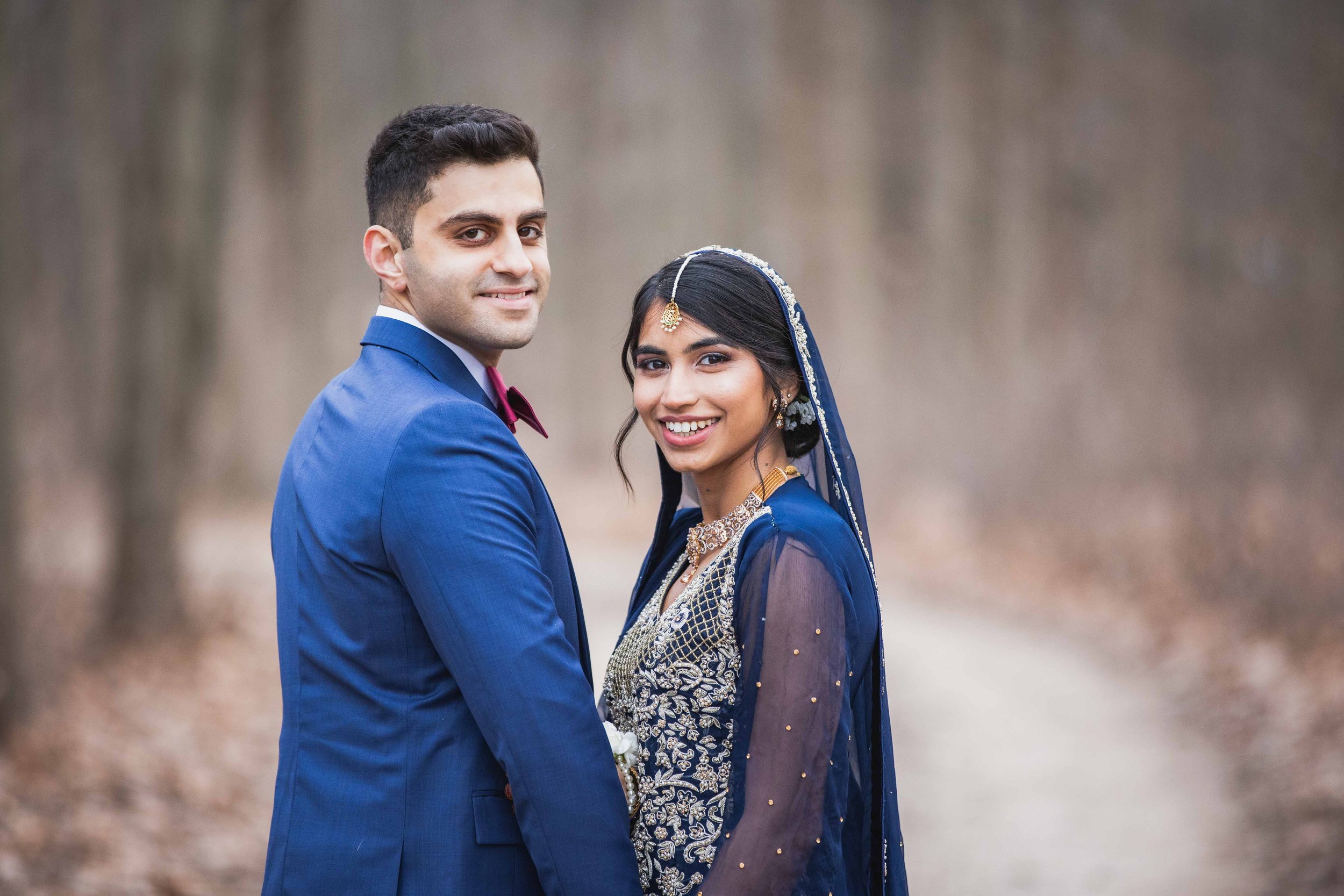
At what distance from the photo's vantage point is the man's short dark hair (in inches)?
82.2

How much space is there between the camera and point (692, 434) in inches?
87.0

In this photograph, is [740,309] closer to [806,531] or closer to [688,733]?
[806,531]

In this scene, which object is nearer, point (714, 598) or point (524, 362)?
point (714, 598)

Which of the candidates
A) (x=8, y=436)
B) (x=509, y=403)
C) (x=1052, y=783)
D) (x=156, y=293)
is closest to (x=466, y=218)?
(x=509, y=403)

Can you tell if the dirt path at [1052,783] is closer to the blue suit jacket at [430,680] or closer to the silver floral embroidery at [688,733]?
the silver floral embroidery at [688,733]

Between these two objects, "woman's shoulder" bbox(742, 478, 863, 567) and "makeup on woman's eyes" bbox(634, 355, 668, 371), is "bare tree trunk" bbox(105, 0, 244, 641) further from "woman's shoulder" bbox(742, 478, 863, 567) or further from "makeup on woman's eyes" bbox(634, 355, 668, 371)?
"woman's shoulder" bbox(742, 478, 863, 567)

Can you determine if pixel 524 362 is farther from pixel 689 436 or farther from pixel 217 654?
pixel 689 436

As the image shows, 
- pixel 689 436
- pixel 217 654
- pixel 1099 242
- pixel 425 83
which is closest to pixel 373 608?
pixel 689 436

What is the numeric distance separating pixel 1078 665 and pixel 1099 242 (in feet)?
25.7

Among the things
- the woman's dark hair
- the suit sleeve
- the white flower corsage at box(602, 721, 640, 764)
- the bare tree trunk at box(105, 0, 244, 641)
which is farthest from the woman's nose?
the bare tree trunk at box(105, 0, 244, 641)

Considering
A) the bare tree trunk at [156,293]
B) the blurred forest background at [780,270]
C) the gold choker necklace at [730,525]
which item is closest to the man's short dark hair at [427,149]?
the gold choker necklace at [730,525]

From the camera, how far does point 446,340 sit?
216cm

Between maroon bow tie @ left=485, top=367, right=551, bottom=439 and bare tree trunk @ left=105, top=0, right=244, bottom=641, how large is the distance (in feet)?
20.9

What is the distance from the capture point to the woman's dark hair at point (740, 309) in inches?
86.7
